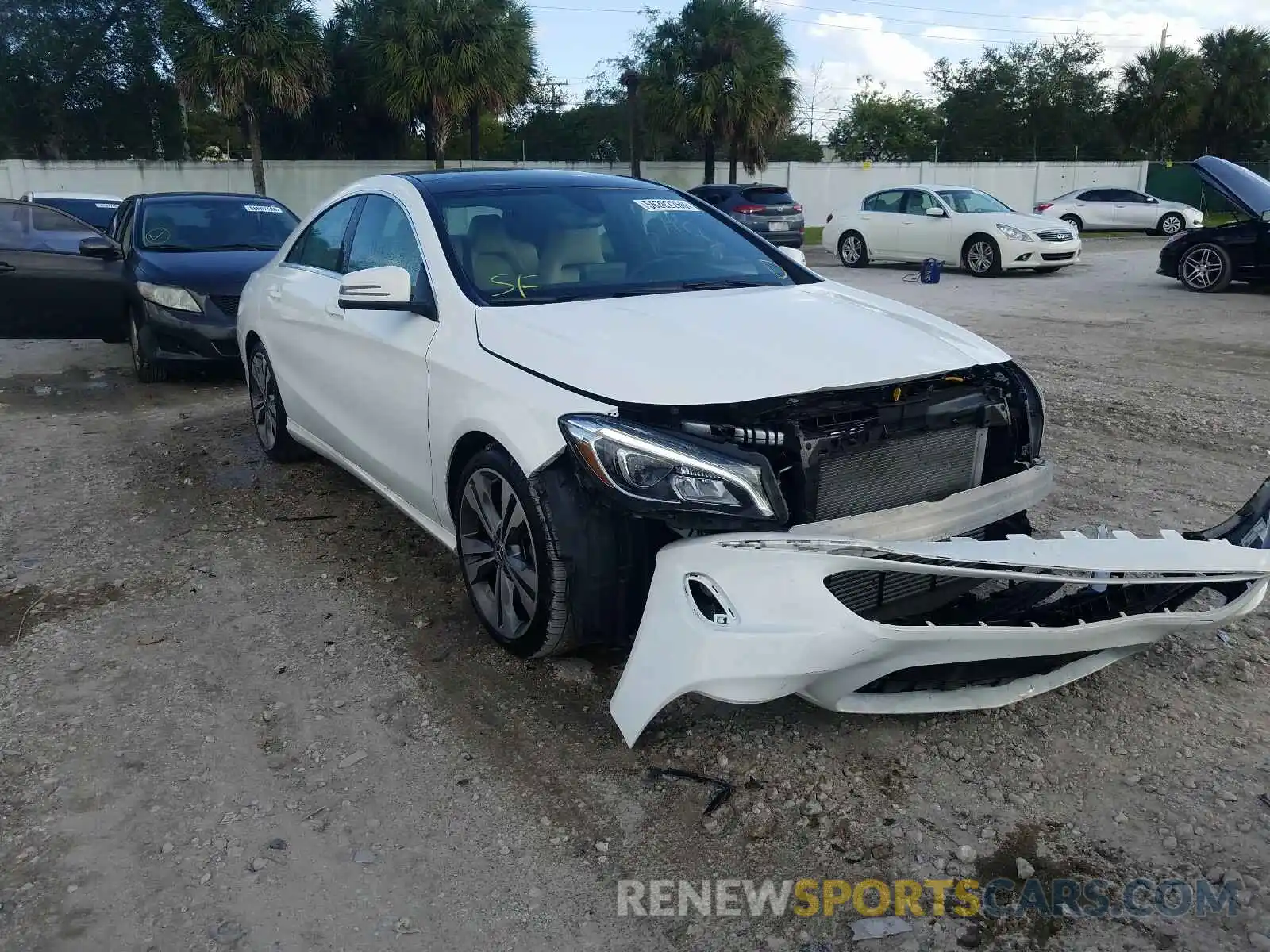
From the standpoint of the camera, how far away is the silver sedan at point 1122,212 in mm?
27344

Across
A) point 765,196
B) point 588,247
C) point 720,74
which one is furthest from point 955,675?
point 720,74

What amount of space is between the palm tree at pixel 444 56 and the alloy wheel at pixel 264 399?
24.9 meters

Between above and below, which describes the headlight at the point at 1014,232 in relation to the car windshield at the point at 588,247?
above

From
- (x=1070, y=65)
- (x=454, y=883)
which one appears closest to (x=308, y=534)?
(x=454, y=883)

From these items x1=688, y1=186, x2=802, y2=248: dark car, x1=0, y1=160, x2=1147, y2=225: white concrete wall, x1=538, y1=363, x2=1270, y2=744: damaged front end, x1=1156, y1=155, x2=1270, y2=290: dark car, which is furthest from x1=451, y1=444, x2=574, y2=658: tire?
x1=0, y1=160, x2=1147, y2=225: white concrete wall

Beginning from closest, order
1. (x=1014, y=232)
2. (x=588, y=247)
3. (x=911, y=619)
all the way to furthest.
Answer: (x=911, y=619), (x=588, y=247), (x=1014, y=232)

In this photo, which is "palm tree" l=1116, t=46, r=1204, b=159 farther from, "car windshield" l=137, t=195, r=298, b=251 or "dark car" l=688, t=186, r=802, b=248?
"car windshield" l=137, t=195, r=298, b=251

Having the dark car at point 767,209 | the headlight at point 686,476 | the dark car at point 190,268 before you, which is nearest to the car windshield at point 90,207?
the dark car at point 190,268

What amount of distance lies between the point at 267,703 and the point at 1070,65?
55257mm

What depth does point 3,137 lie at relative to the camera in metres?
34.1

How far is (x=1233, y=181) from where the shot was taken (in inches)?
344

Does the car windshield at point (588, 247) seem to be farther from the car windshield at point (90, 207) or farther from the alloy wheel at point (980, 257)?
the alloy wheel at point (980, 257)

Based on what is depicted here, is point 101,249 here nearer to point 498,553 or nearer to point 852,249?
point 498,553

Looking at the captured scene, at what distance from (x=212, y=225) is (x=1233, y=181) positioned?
8.71 meters
